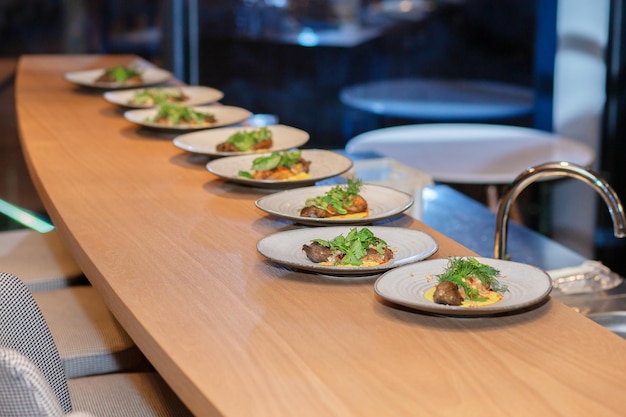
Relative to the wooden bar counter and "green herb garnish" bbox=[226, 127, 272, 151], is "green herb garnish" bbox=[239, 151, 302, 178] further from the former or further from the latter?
"green herb garnish" bbox=[226, 127, 272, 151]

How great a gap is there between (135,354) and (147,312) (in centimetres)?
71

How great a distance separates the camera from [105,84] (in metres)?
3.44

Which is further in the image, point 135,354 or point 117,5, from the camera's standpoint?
point 117,5

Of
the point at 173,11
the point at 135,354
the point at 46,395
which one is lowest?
the point at 135,354

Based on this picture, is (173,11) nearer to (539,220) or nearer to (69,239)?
(539,220)

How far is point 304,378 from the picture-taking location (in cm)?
122

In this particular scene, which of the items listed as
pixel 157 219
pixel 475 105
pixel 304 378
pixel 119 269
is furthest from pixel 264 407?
pixel 475 105

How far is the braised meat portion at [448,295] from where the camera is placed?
140 cm

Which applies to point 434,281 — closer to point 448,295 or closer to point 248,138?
point 448,295

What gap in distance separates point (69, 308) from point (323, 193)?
77 centimetres

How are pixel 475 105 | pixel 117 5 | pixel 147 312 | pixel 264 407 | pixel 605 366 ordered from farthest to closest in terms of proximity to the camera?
pixel 475 105 → pixel 117 5 → pixel 147 312 → pixel 605 366 → pixel 264 407

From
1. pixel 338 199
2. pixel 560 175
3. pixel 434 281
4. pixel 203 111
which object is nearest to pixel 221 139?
pixel 203 111

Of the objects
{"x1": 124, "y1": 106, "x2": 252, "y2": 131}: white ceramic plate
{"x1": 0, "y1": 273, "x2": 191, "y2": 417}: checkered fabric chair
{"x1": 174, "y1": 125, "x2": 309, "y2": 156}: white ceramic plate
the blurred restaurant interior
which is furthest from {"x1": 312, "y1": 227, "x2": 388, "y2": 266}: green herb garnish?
the blurred restaurant interior

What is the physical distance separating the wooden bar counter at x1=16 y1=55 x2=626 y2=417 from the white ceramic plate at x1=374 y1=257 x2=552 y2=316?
0.09ft
